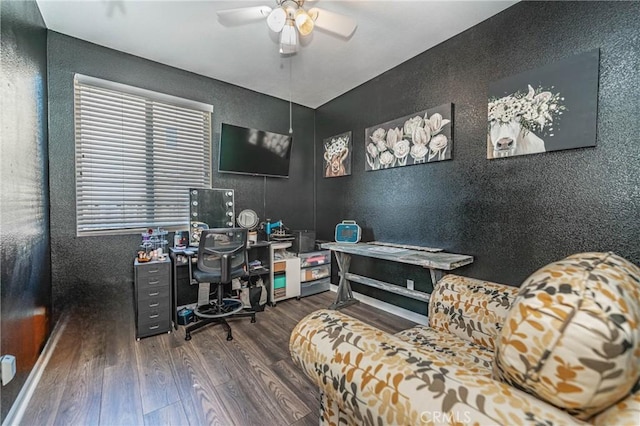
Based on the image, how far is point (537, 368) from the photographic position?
64cm

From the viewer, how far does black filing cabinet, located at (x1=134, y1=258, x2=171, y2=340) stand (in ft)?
7.57

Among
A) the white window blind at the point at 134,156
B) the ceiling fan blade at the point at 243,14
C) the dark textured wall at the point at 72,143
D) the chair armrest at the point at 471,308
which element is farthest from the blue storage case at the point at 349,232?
the ceiling fan blade at the point at 243,14

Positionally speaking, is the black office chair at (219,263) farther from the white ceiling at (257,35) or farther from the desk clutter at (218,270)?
the white ceiling at (257,35)

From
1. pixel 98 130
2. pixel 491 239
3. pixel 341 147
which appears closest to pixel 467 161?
pixel 491 239

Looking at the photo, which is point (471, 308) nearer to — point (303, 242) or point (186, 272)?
point (303, 242)

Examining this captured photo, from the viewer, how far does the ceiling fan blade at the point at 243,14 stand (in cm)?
183

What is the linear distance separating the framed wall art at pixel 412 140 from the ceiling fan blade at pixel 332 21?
1133 millimetres

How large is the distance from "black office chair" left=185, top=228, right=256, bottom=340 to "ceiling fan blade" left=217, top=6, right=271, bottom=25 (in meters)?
1.75

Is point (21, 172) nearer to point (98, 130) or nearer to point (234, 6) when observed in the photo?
point (98, 130)

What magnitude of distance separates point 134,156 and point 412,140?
297cm

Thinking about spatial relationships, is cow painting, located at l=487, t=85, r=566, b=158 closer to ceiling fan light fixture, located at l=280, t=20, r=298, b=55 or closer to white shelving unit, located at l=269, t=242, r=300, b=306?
ceiling fan light fixture, located at l=280, t=20, r=298, b=55

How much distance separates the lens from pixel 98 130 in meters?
Answer: 2.55

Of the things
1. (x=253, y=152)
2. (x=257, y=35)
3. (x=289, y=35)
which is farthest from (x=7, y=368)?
(x=257, y=35)

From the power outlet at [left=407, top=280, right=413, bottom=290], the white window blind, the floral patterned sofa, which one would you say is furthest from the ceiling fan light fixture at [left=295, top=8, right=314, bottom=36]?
the power outlet at [left=407, top=280, right=413, bottom=290]
